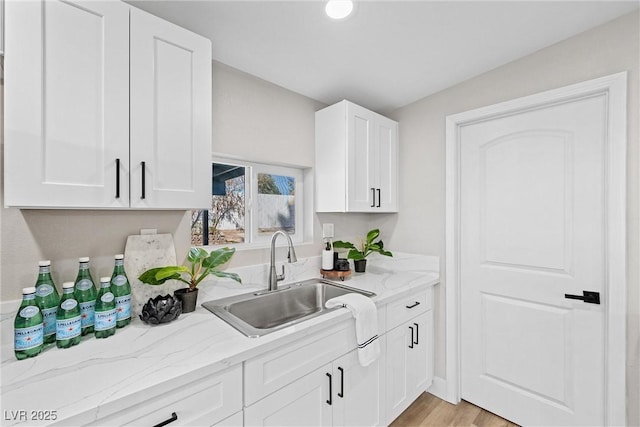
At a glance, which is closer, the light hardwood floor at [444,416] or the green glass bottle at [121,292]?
the green glass bottle at [121,292]

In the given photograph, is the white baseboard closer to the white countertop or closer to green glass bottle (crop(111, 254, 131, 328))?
the white countertop

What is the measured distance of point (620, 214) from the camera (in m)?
1.46

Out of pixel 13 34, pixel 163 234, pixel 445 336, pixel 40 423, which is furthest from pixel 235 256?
pixel 445 336

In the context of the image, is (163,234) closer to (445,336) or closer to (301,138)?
(301,138)

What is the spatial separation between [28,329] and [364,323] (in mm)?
1278

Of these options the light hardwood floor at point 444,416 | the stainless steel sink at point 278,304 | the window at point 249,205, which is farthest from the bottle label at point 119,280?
the light hardwood floor at point 444,416

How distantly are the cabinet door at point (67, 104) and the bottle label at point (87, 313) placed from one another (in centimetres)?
40

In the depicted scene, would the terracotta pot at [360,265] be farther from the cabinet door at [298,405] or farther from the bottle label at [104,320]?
the bottle label at [104,320]

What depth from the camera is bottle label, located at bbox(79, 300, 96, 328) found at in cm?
112

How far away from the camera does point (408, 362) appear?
185 centimetres

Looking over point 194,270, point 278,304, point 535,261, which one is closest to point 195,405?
point 194,270

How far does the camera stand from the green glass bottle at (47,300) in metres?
1.05

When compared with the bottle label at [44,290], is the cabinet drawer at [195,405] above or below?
below

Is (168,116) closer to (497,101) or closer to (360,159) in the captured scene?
(360,159)
